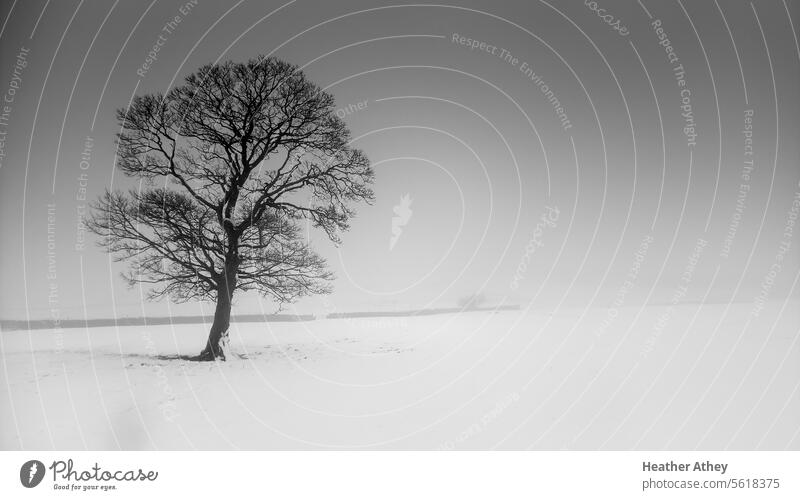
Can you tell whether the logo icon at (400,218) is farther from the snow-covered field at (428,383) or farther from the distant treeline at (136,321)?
the distant treeline at (136,321)

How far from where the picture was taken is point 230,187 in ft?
12.3

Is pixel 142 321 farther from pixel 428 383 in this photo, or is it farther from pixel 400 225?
pixel 428 383

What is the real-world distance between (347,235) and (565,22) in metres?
2.81

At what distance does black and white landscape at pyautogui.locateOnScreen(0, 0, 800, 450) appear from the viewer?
3586 mm

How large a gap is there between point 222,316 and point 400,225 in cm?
169

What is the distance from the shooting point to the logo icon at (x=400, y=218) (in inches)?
153

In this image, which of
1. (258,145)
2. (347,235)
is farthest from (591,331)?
(258,145)

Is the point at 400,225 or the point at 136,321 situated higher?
the point at 400,225
